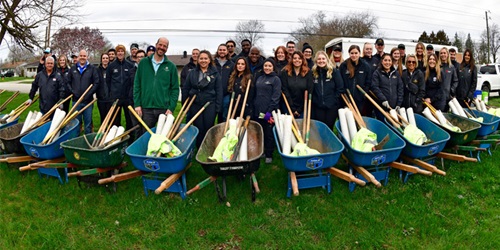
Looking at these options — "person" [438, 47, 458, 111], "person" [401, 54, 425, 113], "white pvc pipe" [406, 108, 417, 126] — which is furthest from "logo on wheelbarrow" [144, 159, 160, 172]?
"person" [438, 47, 458, 111]

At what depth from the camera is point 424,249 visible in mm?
3158

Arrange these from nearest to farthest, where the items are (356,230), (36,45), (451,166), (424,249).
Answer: (424,249) < (356,230) < (451,166) < (36,45)

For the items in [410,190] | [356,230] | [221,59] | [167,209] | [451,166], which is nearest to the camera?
[356,230]

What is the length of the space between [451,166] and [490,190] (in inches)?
27.6

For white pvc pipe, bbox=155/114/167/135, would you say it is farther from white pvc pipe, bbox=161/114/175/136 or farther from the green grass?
the green grass

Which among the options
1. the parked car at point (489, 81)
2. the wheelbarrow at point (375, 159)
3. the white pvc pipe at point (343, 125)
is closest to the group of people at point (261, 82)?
the white pvc pipe at point (343, 125)

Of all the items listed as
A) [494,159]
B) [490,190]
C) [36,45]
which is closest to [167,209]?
[490,190]

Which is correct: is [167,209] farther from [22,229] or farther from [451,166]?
[451,166]

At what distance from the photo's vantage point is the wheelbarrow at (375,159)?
12.5ft

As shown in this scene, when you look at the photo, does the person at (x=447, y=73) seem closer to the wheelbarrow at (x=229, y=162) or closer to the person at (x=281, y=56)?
the person at (x=281, y=56)

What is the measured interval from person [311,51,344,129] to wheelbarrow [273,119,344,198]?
0.51 m

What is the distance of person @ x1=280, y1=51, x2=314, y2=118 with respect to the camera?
5.04m

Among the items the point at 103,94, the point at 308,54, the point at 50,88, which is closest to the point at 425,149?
the point at 308,54

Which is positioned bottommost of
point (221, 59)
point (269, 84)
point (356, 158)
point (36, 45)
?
point (356, 158)
